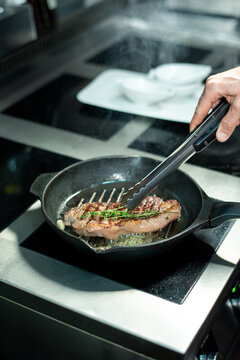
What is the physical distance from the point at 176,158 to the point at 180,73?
99 centimetres

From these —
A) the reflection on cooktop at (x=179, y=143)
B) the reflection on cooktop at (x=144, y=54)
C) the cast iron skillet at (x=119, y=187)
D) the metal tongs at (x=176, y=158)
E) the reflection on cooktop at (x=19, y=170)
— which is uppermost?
the metal tongs at (x=176, y=158)

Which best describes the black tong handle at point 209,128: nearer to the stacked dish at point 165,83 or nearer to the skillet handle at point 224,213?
the skillet handle at point 224,213

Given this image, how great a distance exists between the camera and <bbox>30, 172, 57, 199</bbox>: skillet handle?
1.35 m

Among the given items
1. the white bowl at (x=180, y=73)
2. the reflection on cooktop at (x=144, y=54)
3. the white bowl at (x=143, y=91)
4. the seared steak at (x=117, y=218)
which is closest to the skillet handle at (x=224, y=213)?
the seared steak at (x=117, y=218)

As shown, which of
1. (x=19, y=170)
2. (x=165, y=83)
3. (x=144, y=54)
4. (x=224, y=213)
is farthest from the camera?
(x=144, y=54)

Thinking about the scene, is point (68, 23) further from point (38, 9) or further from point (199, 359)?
point (199, 359)

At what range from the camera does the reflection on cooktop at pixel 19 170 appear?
1.51 metres

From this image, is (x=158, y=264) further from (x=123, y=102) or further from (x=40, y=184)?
(x=123, y=102)

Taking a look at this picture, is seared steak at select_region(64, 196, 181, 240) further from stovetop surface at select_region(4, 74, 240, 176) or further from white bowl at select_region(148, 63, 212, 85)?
white bowl at select_region(148, 63, 212, 85)

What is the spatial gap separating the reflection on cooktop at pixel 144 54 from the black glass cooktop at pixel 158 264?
1.19 metres

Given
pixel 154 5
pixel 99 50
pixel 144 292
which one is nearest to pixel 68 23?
pixel 99 50

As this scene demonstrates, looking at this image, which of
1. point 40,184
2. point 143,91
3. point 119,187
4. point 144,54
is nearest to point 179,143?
point 143,91

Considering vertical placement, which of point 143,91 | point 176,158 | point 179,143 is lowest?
point 179,143

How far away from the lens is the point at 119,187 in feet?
4.95
